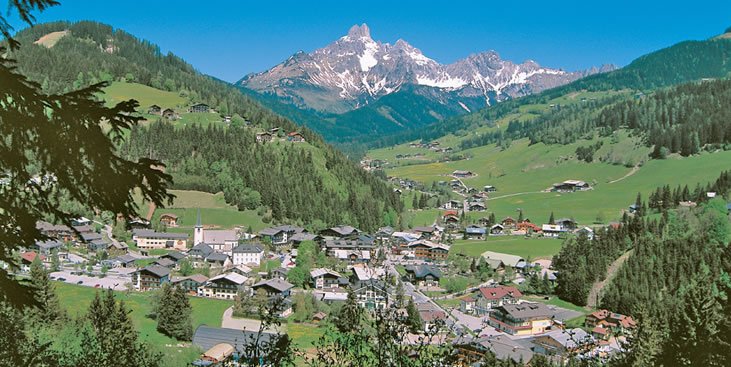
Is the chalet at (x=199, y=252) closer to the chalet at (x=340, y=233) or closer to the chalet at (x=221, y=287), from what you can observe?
the chalet at (x=221, y=287)

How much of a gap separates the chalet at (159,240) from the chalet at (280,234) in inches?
553

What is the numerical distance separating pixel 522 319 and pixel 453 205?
89.9m

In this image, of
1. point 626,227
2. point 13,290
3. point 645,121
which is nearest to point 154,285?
point 13,290

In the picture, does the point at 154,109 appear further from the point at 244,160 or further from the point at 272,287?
the point at 272,287

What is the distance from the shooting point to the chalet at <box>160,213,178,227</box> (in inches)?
3591

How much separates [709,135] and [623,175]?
103 ft

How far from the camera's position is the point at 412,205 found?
142500 mm

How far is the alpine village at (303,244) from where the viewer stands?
7.16 meters

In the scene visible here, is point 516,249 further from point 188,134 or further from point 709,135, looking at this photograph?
point 709,135

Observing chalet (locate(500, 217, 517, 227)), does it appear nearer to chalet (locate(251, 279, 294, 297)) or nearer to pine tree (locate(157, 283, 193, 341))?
chalet (locate(251, 279, 294, 297))

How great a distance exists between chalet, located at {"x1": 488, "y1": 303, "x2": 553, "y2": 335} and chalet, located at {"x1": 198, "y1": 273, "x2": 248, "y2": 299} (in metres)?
31.9

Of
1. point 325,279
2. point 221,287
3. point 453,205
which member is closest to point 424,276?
point 325,279

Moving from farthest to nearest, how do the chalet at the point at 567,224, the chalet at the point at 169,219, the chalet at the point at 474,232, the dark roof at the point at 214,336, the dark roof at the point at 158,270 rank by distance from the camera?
the chalet at the point at 567,224 → the chalet at the point at 474,232 → the chalet at the point at 169,219 → the dark roof at the point at 158,270 → the dark roof at the point at 214,336

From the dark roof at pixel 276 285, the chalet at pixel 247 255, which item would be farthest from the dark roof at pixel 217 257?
the dark roof at pixel 276 285
